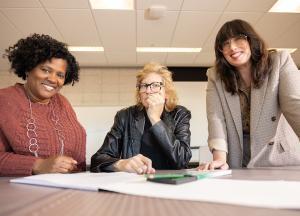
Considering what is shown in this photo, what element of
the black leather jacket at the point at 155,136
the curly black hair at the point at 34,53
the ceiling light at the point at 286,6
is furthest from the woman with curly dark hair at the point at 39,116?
the ceiling light at the point at 286,6

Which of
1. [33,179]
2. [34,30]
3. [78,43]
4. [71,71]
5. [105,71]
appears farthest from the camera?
[105,71]

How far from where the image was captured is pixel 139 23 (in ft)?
12.8

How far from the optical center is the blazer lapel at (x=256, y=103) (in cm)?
125

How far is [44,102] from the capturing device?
1475mm

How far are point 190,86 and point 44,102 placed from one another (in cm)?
495

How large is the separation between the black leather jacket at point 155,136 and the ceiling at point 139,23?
2109 millimetres

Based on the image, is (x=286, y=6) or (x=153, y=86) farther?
(x=286, y=6)

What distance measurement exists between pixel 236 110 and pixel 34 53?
1.04m

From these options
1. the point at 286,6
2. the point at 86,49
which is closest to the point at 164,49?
the point at 86,49

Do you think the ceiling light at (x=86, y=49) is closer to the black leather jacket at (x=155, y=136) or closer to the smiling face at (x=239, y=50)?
the black leather jacket at (x=155, y=136)

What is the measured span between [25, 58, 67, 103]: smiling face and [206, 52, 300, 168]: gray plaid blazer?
0.81 meters

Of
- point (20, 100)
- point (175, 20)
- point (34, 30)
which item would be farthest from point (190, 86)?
point (20, 100)

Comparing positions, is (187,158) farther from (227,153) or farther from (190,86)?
(190,86)

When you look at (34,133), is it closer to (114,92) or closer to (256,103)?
(256,103)
